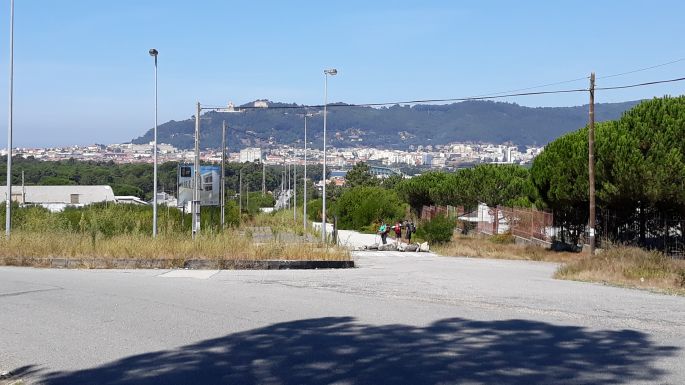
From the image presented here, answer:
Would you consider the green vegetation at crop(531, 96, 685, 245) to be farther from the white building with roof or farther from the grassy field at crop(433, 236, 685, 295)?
the white building with roof

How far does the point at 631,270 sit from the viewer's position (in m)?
20.3

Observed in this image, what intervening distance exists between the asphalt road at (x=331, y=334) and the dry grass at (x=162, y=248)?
582 centimetres

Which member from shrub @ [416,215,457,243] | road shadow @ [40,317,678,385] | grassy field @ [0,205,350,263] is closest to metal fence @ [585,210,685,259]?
shrub @ [416,215,457,243]

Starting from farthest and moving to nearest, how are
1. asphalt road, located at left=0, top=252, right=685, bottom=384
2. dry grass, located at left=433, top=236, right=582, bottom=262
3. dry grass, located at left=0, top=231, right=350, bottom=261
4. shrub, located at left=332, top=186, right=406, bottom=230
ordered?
shrub, located at left=332, top=186, right=406, bottom=230
dry grass, located at left=433, top=236, right=582, bottom=262
dry grass, located at left=0, top=231, right=350, bottom=261
asphalt road, located at left=0, top=252, right=685, bottom=384

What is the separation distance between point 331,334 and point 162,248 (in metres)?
13.2

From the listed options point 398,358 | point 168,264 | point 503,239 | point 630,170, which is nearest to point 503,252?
point 503,239

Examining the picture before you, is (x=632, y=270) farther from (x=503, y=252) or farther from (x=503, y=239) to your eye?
(x=503, y=239)

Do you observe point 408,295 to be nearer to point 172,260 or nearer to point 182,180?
point 172,260

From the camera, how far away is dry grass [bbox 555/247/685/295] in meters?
18.7

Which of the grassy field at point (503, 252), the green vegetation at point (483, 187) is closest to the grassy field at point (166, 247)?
the grassy field at point (503, 252)

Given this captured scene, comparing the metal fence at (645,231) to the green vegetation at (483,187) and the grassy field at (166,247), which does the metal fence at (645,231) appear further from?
the grassy field at (166,247)

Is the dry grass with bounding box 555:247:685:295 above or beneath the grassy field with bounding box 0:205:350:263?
beneath

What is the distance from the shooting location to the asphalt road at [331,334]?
7863 mm

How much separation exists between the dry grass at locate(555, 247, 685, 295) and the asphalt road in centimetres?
313
